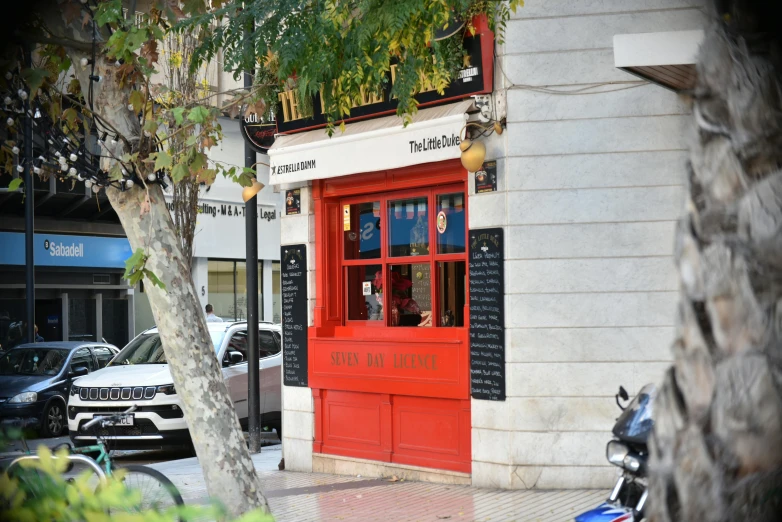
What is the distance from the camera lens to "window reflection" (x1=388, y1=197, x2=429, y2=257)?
10094 mm

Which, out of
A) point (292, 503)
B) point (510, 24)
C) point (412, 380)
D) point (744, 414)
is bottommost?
point (292, 503)

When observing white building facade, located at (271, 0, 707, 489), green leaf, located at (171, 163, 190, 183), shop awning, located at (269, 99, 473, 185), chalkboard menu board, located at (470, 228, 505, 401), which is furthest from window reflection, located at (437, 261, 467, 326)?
green leaf, located at (171, 163, 190, 183)

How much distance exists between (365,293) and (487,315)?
2.16m

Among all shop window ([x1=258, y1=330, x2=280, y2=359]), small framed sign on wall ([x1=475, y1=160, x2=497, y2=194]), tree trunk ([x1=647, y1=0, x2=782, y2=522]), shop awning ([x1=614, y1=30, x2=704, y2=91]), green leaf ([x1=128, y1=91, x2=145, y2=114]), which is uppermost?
shop awning ([x1=614, y1=30, x2=704, y2=91])

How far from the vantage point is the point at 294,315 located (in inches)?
435

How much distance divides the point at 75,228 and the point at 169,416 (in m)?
17.0

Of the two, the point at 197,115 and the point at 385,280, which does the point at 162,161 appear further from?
the point at 385,280

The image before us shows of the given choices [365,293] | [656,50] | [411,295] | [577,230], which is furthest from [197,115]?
[365,293]

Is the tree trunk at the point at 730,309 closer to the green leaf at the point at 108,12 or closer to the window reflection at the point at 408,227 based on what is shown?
the green leaf at the point at 108,12

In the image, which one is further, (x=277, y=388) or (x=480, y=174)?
(x=277, y=388)

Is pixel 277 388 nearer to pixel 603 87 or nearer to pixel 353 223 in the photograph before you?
pixel 353 223

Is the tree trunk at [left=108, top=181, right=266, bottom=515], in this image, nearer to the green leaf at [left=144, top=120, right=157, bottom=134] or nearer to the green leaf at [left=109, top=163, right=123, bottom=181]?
the green leaf at [left=109, top=163, right=123, bottom=181]

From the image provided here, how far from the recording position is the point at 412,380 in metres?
9.66

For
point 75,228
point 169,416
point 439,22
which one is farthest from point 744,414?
point 75,228
